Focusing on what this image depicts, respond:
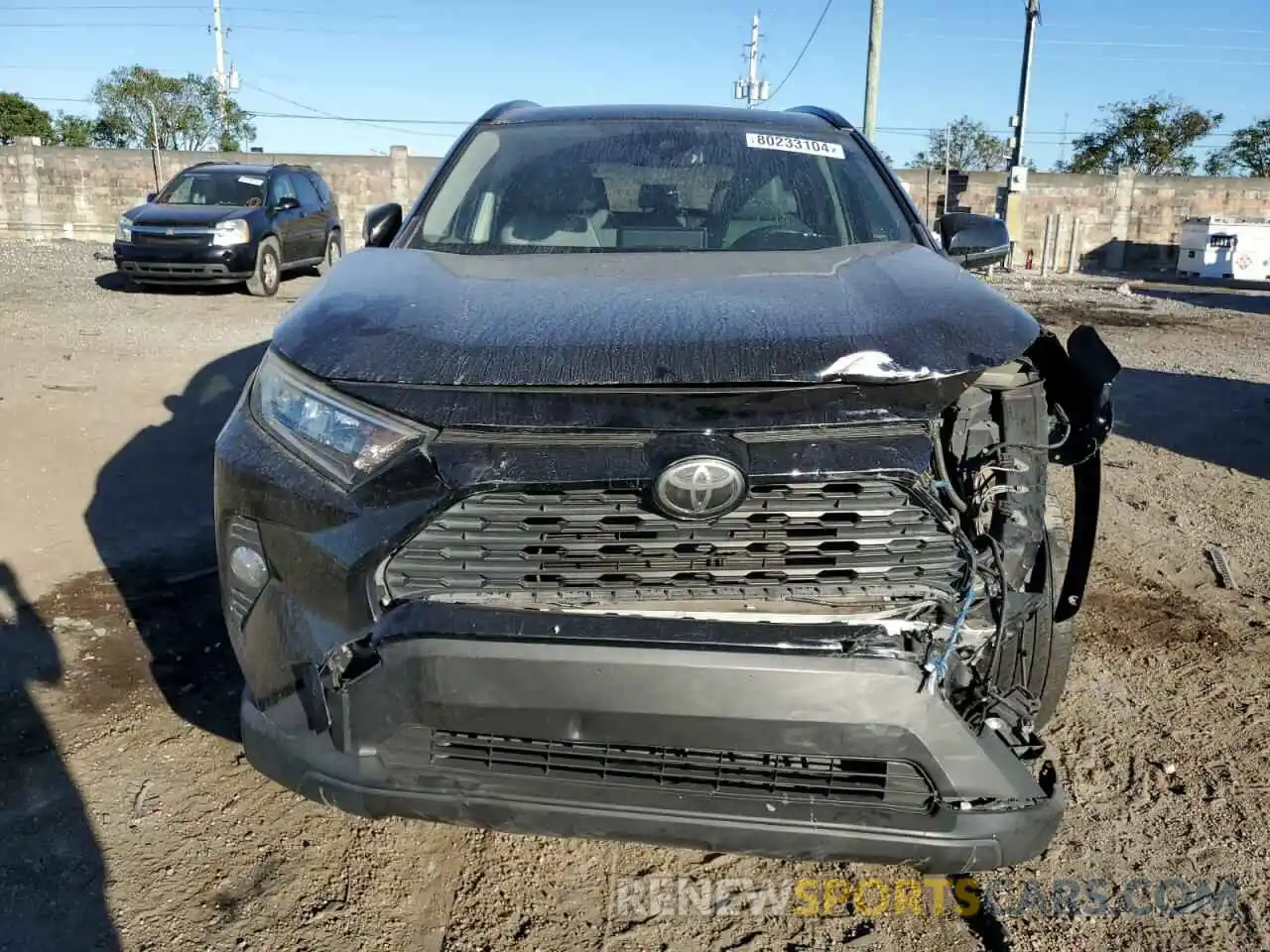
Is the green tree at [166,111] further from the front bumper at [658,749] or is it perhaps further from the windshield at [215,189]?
the front bumper at [658,749]

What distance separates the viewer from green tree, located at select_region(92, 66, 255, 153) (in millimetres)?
51031

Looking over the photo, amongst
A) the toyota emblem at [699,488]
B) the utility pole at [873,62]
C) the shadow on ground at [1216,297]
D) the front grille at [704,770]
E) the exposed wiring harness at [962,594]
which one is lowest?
the shadow on ground at [1216,297]

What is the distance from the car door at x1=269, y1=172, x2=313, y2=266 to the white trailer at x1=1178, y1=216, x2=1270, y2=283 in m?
21.6

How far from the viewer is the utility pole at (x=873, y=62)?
819 inches

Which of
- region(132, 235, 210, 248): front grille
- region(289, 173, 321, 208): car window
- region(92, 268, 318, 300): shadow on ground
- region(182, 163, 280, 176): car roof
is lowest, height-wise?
region(92, 268, 318, 300): shadow on ground

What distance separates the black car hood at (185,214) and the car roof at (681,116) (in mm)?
9305

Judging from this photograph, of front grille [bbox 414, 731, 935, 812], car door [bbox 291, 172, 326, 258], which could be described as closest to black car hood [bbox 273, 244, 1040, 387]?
front grille [bbox 414, 731, 935, 812]

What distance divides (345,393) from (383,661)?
1.76ft

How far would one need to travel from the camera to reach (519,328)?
82.0 inches

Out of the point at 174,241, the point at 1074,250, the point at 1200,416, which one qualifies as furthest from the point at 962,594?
the point at 1074,250

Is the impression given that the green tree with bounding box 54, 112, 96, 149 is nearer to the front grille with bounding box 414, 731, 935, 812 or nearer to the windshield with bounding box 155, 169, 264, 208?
the windshield with bounding box 155, 169, 264, 208

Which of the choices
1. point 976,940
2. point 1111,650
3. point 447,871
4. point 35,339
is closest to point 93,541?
point 447,871

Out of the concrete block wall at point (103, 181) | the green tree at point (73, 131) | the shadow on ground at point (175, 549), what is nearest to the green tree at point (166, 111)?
the green tree at point (73, 131)

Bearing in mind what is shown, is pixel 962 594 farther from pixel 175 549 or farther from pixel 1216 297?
pixel 1216 297
